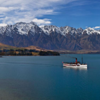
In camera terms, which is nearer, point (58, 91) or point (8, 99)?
point (8, 99)

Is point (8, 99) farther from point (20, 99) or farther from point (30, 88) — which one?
point (30, 88)

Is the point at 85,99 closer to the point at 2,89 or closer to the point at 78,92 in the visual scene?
the point at 78,92

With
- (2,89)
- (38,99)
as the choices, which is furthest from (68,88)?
(2,89)

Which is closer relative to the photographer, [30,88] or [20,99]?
[20,99]

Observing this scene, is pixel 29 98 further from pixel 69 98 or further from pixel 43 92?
pixel 69 98

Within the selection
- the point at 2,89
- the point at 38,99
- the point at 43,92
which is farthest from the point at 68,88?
the point at 2,89

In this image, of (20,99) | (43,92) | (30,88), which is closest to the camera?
(20,99)

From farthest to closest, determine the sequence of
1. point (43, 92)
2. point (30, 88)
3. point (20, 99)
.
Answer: point (30, 88) → point (43, 92) → point (20, 99)

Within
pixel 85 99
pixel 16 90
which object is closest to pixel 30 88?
pixel 16 90
